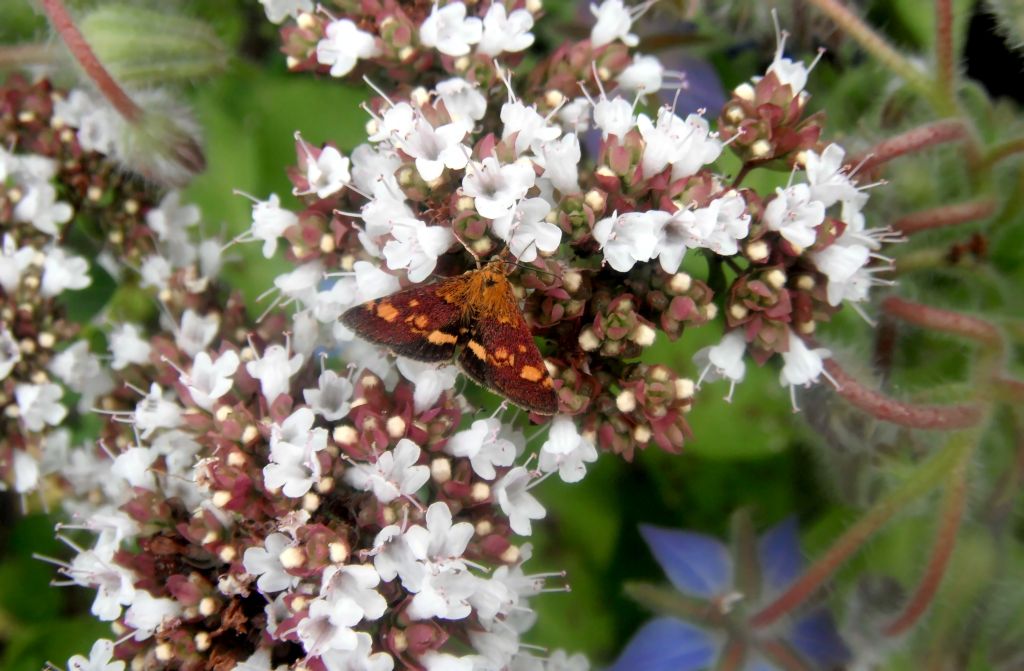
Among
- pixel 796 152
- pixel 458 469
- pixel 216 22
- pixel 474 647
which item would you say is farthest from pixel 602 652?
pixel 216 22

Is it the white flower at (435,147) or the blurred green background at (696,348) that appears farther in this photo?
the blurred green background at (696,348)

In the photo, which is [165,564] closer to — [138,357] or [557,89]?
[138,357]

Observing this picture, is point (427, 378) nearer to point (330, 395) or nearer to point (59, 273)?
point (330, 395)

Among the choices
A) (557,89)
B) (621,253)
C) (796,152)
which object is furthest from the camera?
(557,89)

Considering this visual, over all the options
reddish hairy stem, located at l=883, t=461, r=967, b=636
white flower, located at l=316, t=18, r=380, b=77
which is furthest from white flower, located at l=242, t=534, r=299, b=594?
reddish hairy stem, located at l=883, t=461, r=967, b=636

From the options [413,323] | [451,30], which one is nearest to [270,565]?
[413,323]

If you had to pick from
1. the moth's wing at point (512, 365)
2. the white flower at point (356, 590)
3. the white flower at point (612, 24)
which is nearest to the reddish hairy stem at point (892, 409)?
the moth's wing at point (512, 365)

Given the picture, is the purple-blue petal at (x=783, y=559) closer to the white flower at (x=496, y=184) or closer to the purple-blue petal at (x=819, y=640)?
the purple-blue petal at (x=819, y=640)
